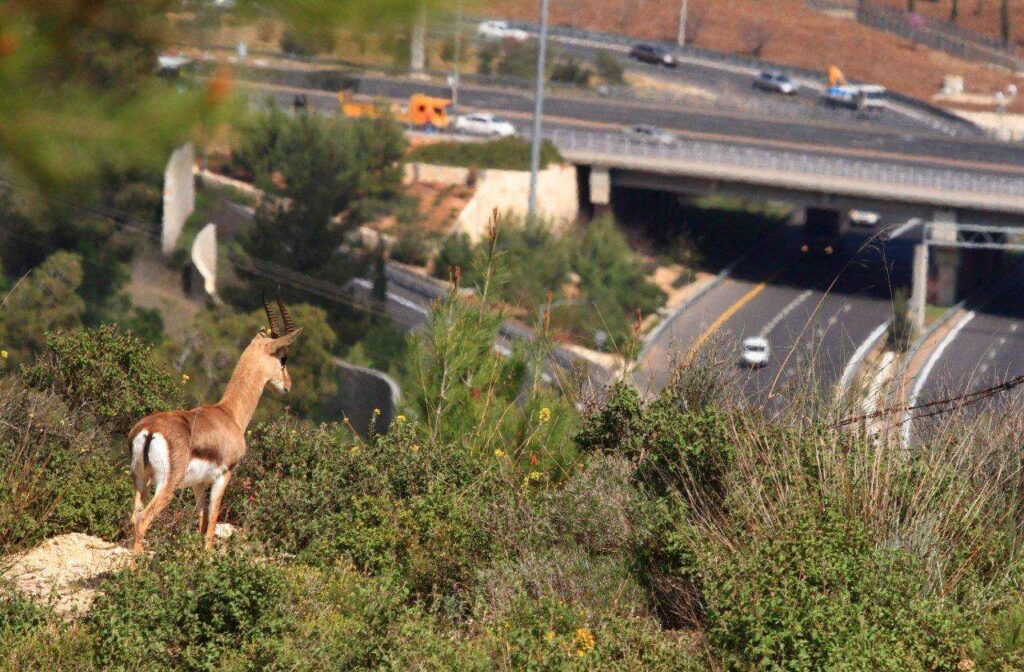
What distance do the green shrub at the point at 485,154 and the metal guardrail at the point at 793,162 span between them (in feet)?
4.40

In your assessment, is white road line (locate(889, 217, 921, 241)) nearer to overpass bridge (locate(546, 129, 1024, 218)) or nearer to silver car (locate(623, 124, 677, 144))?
overpass bridge (locate(546, 129, 1024, 218))

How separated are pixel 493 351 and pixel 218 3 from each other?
21.9 ft

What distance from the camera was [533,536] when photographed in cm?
956

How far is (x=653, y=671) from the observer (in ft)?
25.3

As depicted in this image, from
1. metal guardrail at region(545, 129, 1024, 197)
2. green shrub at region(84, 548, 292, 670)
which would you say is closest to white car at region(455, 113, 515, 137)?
metal guardrail at region(545, 129, 1024, 197)

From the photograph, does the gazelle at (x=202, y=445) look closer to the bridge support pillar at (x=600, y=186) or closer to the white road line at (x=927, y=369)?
the white road line at (x=927, y=369)

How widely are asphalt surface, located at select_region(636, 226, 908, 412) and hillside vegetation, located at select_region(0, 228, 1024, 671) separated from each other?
249 millimetres

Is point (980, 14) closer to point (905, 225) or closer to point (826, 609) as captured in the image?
point (905, 225)

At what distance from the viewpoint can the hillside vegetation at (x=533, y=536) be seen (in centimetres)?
772

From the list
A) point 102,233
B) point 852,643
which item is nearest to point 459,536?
point 852,643

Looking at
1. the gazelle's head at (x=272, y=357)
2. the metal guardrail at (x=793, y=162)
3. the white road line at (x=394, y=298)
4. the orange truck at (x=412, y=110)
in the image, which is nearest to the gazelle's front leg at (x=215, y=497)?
the gazelle's head at (x=272, y=357)

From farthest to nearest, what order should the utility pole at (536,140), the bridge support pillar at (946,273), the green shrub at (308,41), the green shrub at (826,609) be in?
the utility pole at (536,140)
the bridge support pillar at (946,273)
the green shrub at (826,609)
the green shrub at (308,41)

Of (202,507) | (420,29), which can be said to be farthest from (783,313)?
(420,29)

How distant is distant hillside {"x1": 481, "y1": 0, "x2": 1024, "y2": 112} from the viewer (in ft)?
287
